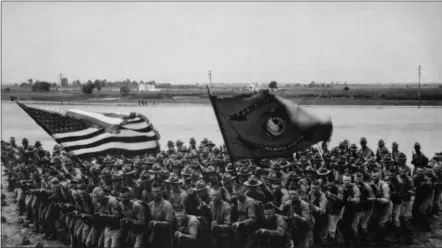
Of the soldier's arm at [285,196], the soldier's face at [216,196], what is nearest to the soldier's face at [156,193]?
the soldier's face at [216,196]

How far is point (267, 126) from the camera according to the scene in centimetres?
825

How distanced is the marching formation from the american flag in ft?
1.38

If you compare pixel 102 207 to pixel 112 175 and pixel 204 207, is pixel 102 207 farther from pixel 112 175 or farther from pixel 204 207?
pixel 204 207

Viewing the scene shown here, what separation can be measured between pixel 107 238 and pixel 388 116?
11923 mm

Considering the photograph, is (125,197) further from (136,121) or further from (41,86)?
(41,86)

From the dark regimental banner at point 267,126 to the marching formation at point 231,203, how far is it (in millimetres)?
423

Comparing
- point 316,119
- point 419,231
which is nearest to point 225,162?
point 316,119

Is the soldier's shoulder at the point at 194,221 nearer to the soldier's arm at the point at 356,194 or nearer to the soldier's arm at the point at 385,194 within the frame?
the soldier's arm at the point at 356,194

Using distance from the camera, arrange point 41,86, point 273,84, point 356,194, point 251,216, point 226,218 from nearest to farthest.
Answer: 1. point 251,216
2. point 226,218
3. point 356,194
4. point 273,84
5. point 41,86

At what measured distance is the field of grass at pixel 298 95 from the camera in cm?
1212

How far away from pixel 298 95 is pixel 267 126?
4.50 metres

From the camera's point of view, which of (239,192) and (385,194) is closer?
(239,192)

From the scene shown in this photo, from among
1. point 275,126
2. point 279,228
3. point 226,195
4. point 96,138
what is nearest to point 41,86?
point 96,138

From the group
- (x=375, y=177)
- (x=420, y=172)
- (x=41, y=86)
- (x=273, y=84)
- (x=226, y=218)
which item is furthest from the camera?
(x=41, y=86)
